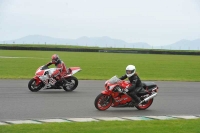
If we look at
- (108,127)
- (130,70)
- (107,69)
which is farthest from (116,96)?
(107,69)

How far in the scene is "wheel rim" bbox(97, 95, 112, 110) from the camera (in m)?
13.2

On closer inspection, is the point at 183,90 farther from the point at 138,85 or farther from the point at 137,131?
the point at 137,131

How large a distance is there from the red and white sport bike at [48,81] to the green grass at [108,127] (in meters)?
7.51

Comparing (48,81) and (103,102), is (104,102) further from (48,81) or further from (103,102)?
(48,81)

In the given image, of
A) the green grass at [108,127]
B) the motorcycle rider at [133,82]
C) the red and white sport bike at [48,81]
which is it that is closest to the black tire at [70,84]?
the red and white sport bike at [48,81]

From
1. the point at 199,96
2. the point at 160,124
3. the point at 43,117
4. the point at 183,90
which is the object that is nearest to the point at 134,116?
the point at 160,124

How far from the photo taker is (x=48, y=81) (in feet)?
59.3

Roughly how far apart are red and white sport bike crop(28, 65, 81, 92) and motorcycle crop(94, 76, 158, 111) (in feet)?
16.7

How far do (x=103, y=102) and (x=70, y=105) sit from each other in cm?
133

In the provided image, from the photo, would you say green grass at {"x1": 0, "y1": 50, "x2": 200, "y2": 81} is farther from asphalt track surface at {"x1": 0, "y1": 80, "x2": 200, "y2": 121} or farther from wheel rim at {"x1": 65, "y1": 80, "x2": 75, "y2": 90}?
asphalt track surface at {"x1": 0, "y1": 80, "x2": 200, "y2": 121}

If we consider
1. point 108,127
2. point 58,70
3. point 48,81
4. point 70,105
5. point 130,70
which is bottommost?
point 70,105

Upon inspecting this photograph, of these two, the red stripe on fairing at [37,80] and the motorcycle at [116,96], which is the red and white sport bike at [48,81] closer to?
the red stripe on fairing at [37,80]

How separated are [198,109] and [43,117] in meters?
5.44

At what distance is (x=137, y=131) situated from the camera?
9469 mm
